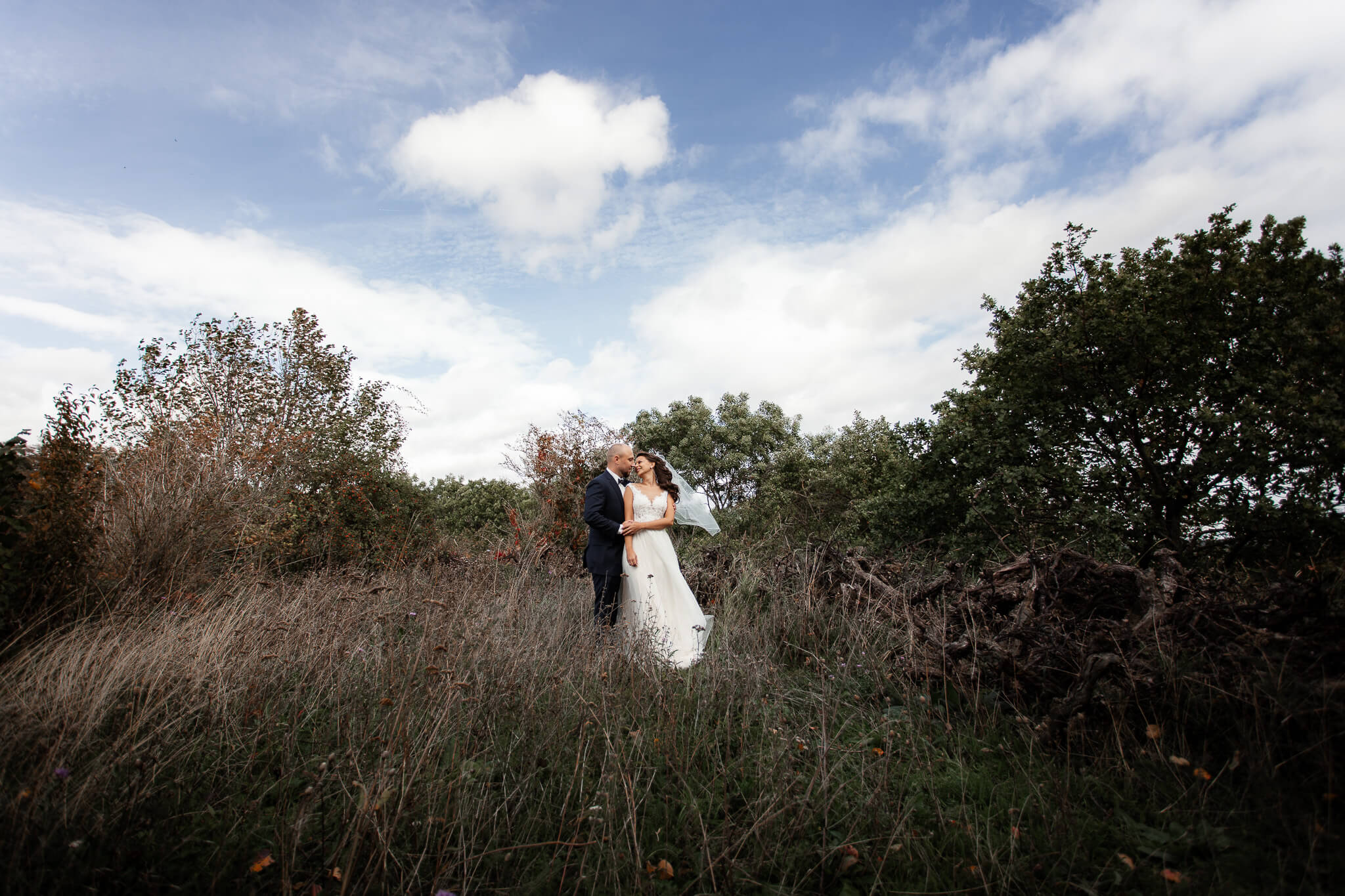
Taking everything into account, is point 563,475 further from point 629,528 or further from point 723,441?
point 723,441

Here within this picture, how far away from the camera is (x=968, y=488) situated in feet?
30.3

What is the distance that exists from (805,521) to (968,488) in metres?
9.54

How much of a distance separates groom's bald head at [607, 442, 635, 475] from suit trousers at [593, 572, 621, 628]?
1.07m

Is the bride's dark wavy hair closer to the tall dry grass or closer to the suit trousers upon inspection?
the suit trousers

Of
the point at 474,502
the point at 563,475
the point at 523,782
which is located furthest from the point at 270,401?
the point at 474,502

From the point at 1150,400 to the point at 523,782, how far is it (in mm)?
10703

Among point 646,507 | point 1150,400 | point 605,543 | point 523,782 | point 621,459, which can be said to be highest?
point 1150,400

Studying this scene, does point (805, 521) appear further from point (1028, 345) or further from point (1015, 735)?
point (1015, 735)

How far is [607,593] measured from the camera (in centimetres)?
592

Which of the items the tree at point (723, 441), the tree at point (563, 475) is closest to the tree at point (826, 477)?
the tree at point (723, 441)

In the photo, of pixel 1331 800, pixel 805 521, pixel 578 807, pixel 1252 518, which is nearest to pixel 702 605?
pixel 578 807

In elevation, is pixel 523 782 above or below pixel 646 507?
below

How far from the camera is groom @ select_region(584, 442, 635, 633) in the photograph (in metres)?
5.95

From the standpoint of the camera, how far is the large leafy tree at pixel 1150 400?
26.5 feet
